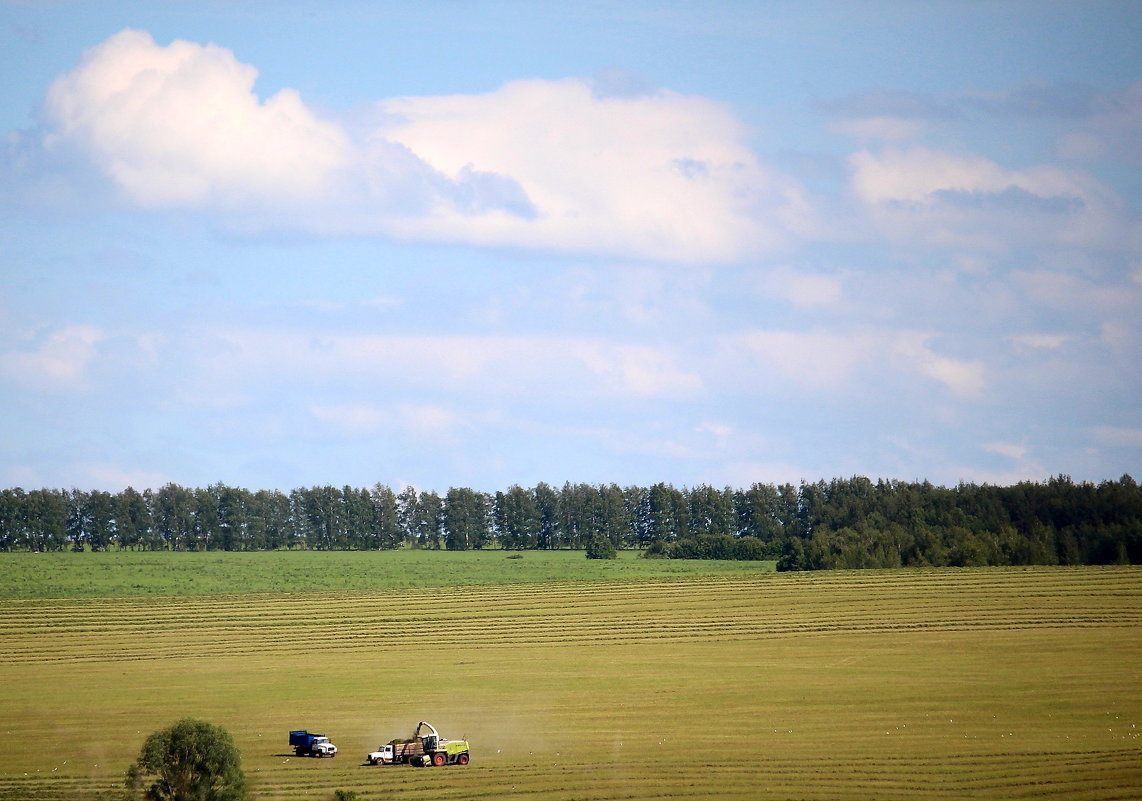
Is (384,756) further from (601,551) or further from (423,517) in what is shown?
(423,517)

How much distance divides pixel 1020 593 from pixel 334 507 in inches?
4880

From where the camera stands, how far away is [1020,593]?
91812mm

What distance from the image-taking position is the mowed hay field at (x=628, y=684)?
1598 inches

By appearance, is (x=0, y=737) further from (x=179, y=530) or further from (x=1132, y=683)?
(x=179, y=530)

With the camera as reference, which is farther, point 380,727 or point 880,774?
point 380,727

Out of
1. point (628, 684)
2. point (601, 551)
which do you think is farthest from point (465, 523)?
point (628, 684)

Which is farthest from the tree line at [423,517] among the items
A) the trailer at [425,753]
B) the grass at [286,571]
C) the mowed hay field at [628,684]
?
the trailer at [425,753]

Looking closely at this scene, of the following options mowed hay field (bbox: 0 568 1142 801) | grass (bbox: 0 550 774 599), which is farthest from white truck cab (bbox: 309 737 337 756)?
grass (bbox: 0 550 774 599)

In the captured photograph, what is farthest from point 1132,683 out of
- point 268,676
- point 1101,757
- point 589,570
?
point 589,570

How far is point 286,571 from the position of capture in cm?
12588

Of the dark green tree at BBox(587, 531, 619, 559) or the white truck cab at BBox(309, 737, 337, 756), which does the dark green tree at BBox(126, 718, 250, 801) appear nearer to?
the white truck cab at BBox(309, 737, 337, 756)

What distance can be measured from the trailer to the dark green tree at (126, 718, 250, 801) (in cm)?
1170

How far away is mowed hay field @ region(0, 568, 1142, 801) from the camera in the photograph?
40.6 metres

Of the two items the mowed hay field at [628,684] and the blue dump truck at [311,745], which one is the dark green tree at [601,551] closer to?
the mowed hay field at [628,684]
